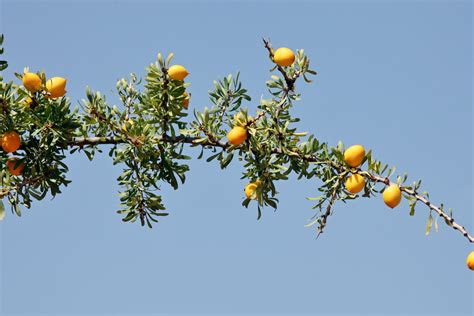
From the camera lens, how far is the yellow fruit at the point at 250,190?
175 inches

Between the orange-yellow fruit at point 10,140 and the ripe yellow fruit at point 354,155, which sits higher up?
the ripe yellow fruit at point 354,155

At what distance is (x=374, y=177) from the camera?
14.2ft

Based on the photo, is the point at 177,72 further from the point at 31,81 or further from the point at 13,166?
the point at 13,166

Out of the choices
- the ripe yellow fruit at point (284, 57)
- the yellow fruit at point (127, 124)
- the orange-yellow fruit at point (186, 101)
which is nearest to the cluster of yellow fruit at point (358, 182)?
the ripe yellow fruit at point (284, 57)

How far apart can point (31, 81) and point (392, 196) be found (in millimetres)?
1980

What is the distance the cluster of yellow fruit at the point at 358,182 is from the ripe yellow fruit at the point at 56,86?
1545 mm

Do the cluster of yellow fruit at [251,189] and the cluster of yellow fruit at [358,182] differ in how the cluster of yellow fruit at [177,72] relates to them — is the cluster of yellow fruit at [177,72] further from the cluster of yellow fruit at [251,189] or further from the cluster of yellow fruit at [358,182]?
the cluster of yellow fruit at [358,182]

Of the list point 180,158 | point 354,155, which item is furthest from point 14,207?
point 354,155

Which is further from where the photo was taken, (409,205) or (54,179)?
(54,179)

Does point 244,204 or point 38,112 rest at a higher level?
point 38,112

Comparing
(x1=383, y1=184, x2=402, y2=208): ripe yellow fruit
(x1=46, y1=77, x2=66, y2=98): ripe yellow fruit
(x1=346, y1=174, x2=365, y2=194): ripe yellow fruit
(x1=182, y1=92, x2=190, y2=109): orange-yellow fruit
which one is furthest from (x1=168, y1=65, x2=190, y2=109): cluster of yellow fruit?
(x1=383, y1=184, x2=402, y2=208): ripe yellow fruit

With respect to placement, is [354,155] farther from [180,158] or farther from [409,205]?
[180,158]

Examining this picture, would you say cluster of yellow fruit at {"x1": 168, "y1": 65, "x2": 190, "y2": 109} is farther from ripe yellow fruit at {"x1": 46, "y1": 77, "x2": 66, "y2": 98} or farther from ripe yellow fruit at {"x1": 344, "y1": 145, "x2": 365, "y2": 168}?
ripe yellow fruit at {"x1": 344, "y1": 145, "x2": 365, "y2": 168}

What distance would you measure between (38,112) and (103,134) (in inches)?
14.3
